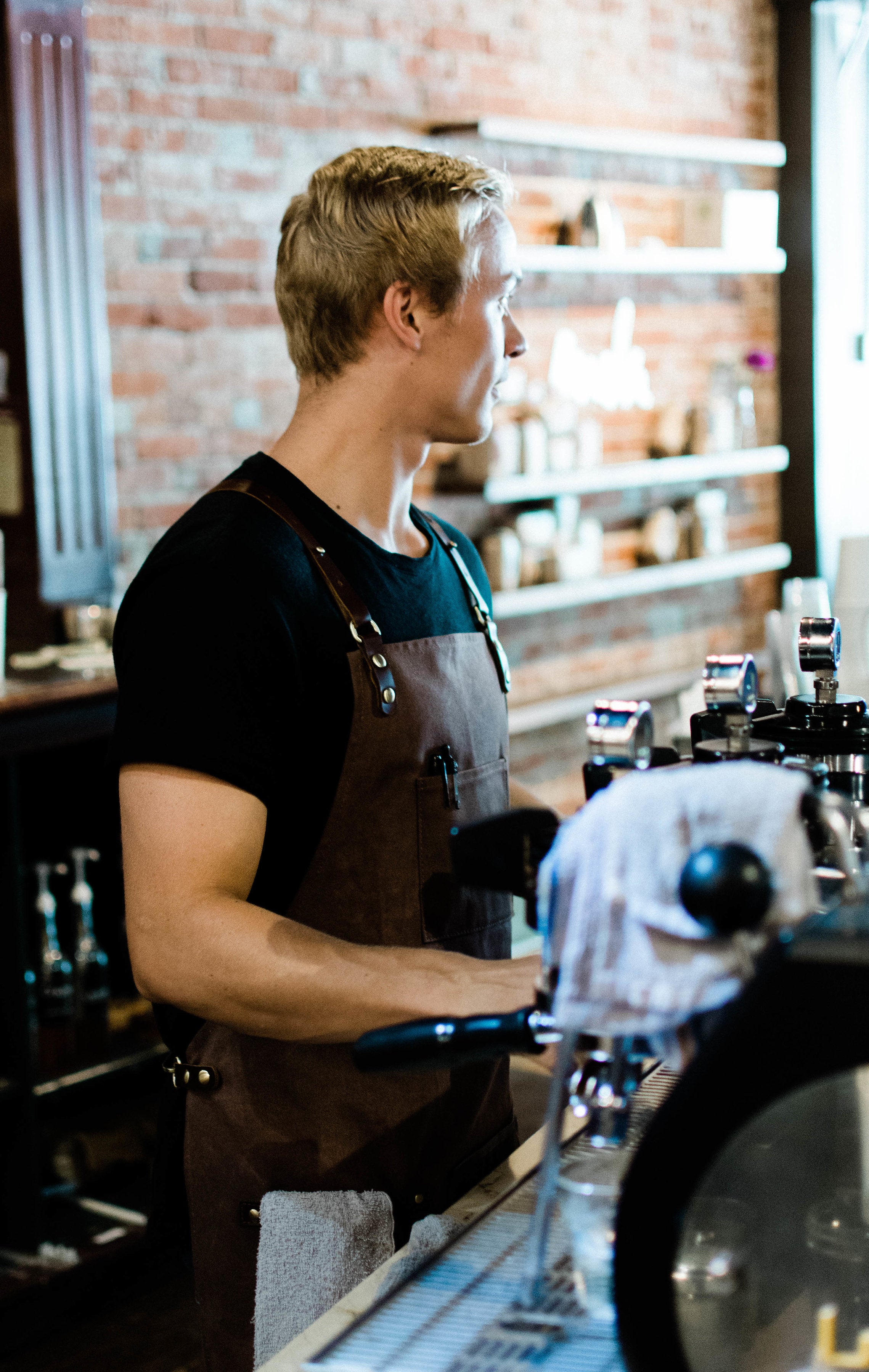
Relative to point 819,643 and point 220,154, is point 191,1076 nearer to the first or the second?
point 819,643

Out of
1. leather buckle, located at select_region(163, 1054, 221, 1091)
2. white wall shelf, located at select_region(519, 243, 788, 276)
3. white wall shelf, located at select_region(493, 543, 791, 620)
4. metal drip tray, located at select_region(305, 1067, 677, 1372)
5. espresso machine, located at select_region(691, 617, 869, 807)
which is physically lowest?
leather buckle, located at select_region(163, 1054, 221, 1091)

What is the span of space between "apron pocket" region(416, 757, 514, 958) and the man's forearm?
22 centimetres

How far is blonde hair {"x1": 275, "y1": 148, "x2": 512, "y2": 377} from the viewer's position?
1515 millimetres

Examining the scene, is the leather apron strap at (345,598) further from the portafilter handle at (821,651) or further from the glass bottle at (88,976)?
the glass bottle at (88,976)

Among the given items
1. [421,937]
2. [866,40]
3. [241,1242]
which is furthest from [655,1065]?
[866,40]

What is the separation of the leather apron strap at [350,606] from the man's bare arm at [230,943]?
0.21 metres

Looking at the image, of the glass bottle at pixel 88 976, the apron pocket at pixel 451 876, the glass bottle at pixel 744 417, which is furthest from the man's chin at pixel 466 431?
the glass bottle at pixel 744 417

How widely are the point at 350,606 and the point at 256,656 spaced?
150mm

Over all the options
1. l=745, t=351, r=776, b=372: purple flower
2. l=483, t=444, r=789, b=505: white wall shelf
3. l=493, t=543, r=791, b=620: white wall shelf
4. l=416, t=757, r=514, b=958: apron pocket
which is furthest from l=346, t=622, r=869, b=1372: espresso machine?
l=745, t=351, r=776, b=372: purple flower

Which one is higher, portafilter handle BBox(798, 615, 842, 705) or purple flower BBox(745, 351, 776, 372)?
purple flower BBox(745, 351, 776, 372)

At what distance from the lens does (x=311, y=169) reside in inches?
145

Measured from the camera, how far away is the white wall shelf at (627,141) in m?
3.98

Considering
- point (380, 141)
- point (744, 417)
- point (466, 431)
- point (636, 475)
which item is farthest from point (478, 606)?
point (744, 417)

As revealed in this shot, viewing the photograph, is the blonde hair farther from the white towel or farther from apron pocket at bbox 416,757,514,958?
the white towel
